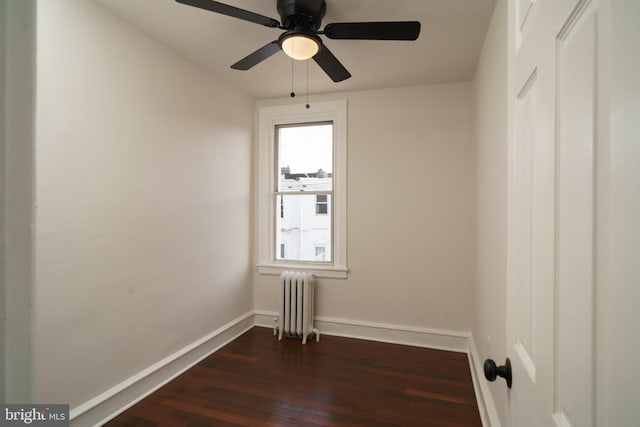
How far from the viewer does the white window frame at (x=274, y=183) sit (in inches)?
130

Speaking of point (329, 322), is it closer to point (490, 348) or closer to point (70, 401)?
point (490, 348)

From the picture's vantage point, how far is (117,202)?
2.00 m

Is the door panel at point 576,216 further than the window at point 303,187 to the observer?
No

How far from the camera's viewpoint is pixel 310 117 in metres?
3.43

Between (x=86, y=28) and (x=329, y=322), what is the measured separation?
127 inches

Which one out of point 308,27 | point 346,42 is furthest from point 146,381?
point 346,42

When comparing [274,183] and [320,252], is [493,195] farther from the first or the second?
[274,183]

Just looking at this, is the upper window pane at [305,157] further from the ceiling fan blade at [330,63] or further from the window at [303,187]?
the ceiling fan blade at [330,63]

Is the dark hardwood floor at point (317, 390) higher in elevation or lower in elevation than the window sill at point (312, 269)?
lower

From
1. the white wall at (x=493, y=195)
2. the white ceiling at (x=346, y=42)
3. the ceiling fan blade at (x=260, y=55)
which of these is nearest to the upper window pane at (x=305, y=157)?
the white ceiling at (x=346, y=42)

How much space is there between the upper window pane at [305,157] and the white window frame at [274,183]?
9cm

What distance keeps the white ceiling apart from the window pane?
130 cm

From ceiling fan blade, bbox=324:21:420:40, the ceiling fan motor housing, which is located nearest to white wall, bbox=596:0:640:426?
ceiling fan blade, bbox=324:21:420:40

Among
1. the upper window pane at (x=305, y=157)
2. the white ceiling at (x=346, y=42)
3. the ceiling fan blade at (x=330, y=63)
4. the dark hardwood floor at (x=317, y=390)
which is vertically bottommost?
the dark hardwood floor at (x=317, y=390)
